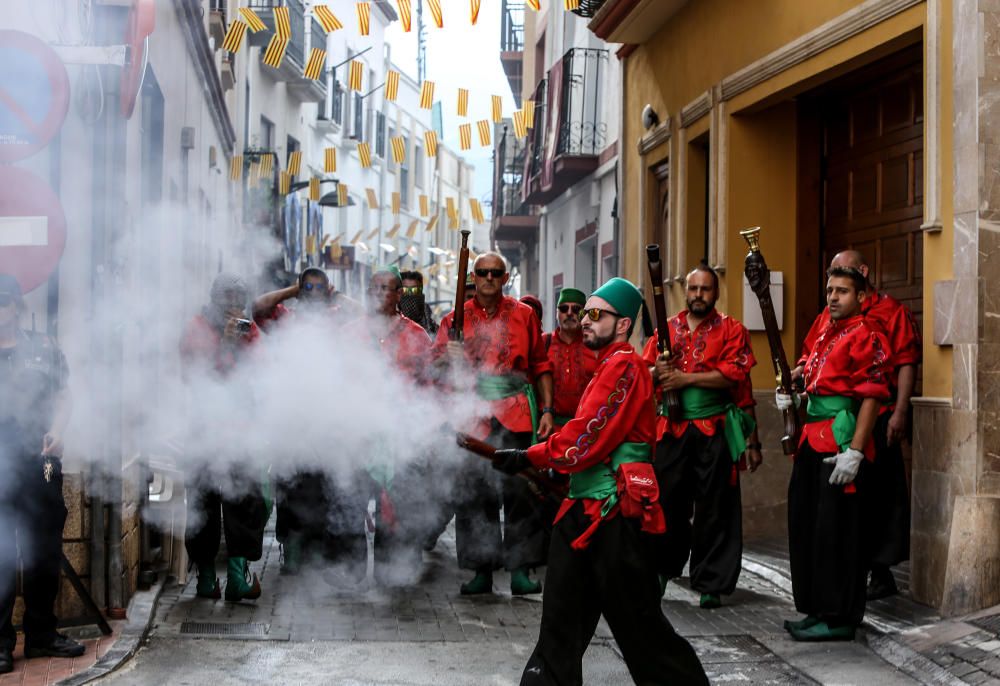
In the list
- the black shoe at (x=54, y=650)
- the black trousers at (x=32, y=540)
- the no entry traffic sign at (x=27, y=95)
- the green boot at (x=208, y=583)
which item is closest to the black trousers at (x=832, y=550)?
the green boot at (x=208, y=583)

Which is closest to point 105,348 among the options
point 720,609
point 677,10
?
point 720,609

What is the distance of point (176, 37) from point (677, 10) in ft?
14.1

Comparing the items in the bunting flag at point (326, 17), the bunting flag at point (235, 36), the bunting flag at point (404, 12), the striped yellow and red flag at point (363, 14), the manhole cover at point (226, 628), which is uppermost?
the bunting flag at point (235, 36)

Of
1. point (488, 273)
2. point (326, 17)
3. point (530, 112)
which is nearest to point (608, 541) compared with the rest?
point (488, 273)

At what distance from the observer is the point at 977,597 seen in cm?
637

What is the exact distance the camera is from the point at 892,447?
6.95 meters

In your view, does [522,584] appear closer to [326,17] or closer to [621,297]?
[621,297]

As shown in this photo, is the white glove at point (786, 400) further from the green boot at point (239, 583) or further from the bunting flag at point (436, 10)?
the bunting flag at point (436, 10)

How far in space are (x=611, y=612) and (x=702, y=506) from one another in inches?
106

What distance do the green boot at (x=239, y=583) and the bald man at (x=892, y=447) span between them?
3102 millimetres

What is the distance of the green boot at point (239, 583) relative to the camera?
7215 mm

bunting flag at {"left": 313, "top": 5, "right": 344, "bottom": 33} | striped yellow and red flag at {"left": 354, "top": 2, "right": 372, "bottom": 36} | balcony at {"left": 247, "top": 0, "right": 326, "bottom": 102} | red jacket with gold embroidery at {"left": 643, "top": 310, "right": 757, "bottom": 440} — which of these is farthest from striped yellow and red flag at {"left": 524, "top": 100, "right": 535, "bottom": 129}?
red jacket with gold embroidery at {"left": 643, "top": 310, "right": 757, "bottom": 440}

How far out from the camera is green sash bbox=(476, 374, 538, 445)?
753 cm

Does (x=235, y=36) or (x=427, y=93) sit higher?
(x=235, y=36)
